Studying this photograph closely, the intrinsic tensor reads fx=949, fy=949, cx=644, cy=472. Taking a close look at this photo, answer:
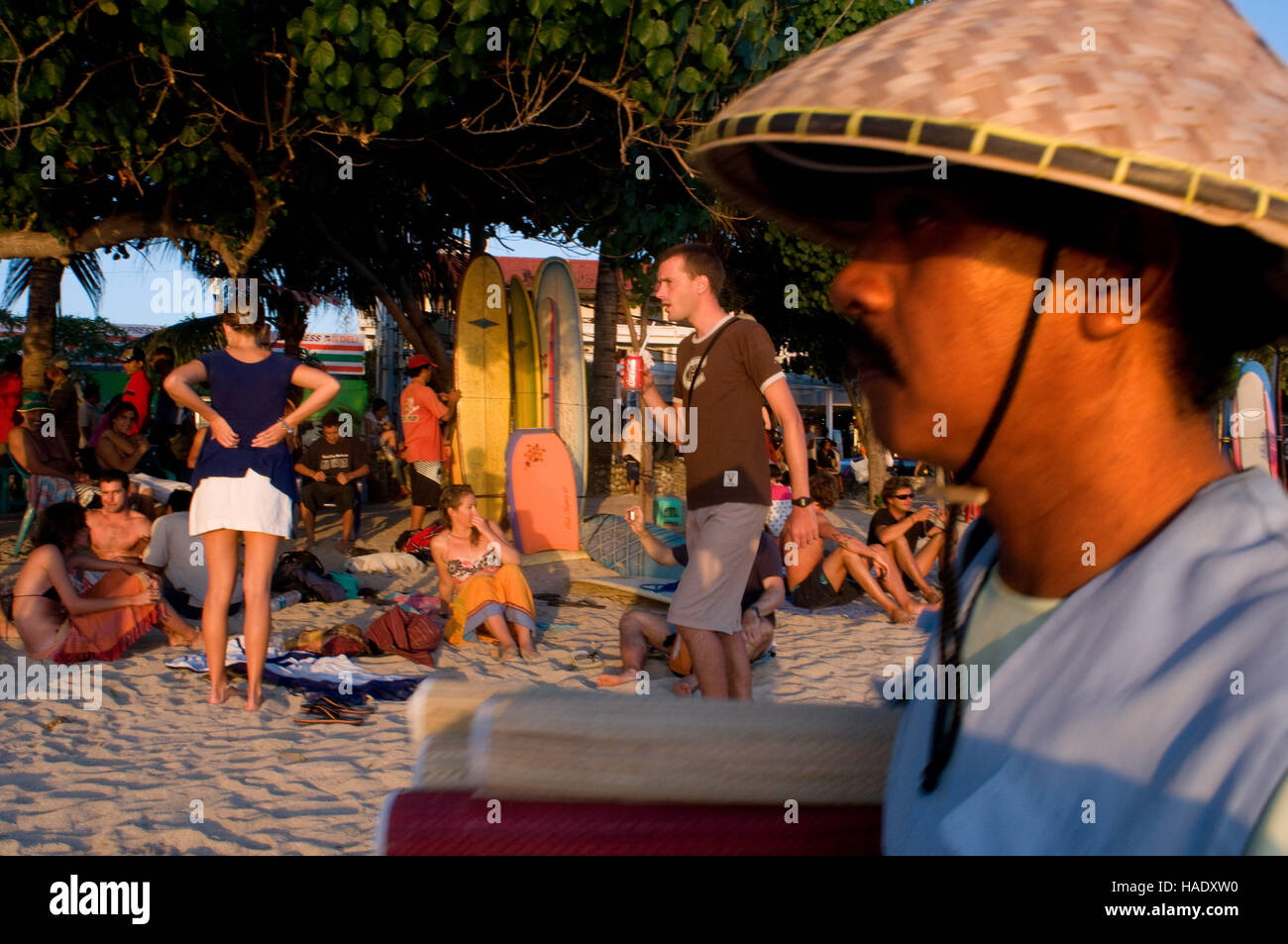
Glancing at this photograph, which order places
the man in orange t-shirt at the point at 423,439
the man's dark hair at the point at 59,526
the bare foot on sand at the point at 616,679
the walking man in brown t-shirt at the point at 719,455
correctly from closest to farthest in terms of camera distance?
1. the walking man in brown t-shirt at the point at 719,455
2. the bare foot on sand at the point at 616,679
3. the man's dark hair at the point at 59,526
4. the man in orange t-shirt at the point at 423,439

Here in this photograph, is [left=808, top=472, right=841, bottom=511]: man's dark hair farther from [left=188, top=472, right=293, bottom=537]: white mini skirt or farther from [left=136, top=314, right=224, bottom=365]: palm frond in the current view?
[left=136, top=314, right=224, bottom=365]: palm frond

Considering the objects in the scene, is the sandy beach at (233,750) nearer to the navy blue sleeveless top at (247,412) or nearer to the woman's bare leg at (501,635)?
the woman's bare leg at (501,635)

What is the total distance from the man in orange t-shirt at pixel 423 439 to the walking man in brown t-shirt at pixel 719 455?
6.54 metres

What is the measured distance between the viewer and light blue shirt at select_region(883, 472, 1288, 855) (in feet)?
2.16

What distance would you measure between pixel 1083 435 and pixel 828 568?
7726 millimetres

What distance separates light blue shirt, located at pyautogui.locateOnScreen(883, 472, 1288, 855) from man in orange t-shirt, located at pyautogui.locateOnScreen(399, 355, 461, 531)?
9899 mm

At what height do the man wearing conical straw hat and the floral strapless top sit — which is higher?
the man wearing conical straw hat

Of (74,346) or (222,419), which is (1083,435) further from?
(74,346)

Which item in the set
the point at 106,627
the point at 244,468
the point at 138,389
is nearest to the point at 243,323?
the point at 244,468

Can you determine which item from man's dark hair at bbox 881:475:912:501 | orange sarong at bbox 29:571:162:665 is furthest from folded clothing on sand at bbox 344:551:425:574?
man's dark hair at bbox 881:475:912:501

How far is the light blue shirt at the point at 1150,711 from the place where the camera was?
2.16ft

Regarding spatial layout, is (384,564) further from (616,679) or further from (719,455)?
(719,455)

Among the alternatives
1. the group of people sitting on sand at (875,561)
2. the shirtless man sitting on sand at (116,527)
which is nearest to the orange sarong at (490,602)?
the group of people sitting on sand at (875,561)
